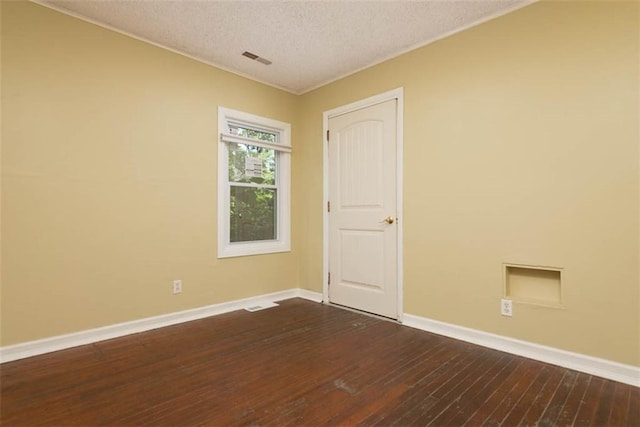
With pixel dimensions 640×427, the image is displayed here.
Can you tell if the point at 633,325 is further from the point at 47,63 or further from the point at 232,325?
the point at 47,63

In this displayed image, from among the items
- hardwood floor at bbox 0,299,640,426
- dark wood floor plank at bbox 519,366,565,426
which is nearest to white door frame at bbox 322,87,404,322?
hardwood floor at bbox 0,299,640,426

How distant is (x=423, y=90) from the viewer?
298cm

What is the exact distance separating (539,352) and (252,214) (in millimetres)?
2969

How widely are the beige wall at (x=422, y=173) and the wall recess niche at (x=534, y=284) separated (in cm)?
6

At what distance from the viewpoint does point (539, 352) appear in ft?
7.51

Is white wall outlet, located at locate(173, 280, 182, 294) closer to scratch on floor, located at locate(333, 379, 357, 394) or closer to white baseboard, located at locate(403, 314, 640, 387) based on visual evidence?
scratch on floor, located at locate(333, 379, 357, 394)

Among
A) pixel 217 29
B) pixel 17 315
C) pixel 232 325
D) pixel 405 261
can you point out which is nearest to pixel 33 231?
pixel 17 315

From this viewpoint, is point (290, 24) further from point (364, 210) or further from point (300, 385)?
point (300, 385)

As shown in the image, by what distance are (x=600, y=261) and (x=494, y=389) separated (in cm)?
110

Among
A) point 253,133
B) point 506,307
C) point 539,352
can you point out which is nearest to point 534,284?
point 506,307

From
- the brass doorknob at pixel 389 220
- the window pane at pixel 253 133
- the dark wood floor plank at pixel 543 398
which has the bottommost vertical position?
the dark wood floor plank at pixel 543 398

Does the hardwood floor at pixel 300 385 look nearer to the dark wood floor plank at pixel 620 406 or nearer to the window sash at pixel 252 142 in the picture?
the dark wood floor plank at pixel 620 406

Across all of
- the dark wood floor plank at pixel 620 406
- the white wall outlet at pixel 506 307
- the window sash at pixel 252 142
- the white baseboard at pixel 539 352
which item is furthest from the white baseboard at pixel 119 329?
the dark wood floor plank at pixel 620 406

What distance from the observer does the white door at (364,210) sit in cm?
321
